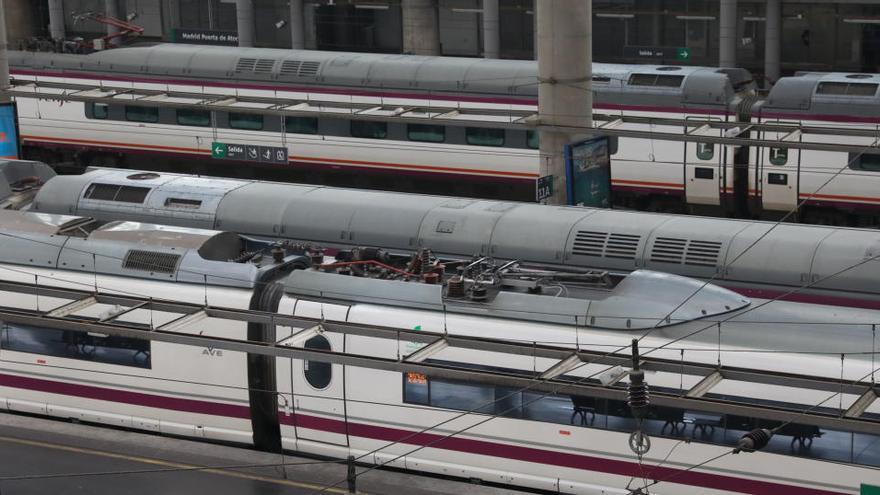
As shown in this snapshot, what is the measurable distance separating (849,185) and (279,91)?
583 inches

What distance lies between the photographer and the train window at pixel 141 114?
125 ft

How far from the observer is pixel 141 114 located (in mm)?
38469

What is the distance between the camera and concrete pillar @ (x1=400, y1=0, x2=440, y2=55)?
5475 centimetres

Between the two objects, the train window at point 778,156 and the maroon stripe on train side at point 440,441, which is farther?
the train window at point 778,156

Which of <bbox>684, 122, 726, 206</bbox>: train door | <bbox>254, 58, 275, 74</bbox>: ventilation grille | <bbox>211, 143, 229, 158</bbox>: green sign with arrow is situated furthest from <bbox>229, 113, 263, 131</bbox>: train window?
<bbox>684, 122, 726, 206</bbox>: train door

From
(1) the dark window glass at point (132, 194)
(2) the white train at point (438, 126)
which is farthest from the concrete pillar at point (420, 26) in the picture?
(1) the dark window glass at point (132, 194)

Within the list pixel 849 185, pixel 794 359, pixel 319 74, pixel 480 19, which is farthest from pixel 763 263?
pixel 480 19

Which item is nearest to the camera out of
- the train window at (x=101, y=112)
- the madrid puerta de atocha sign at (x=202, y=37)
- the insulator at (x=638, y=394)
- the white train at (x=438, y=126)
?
the insulator at (x=638, y=394)

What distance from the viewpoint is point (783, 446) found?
16.1m

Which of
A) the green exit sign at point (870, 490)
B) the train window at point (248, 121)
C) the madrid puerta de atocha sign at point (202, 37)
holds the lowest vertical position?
the green exit sign at point (870, 490)

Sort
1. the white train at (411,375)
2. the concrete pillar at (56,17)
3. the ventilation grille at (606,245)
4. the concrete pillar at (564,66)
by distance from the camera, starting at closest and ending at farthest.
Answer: the white train at (411,375) → the ventilation grille at (606,245) → the concrete pillar at (564,66) → the concrete pillar at (56,17)

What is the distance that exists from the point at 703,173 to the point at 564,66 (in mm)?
6087

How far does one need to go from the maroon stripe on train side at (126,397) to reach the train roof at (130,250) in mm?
1729

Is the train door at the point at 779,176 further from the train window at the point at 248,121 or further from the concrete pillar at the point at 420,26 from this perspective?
the concrete pillar at the point at 420,26
